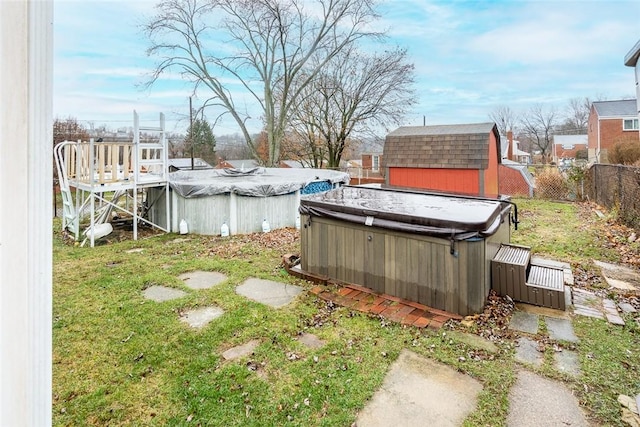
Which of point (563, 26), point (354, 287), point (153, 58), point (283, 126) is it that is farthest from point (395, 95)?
point (354, 287)

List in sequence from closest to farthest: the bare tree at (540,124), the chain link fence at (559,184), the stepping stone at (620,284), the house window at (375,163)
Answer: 1. the stepping stone at (620,284)
2. the chain link fence at (559,184)
3. the house window at (375,163)
4. the bare tree at (540,124)

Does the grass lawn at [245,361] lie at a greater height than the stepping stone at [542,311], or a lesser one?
lesser

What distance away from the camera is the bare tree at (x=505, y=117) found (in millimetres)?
39691

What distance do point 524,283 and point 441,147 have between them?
6445mm

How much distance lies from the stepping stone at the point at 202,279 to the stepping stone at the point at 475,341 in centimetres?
283

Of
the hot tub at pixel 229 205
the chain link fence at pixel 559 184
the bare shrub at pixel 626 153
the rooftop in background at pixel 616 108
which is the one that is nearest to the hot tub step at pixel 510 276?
the hot tub at pixel 229 205

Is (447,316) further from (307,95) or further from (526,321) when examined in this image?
(307,95)

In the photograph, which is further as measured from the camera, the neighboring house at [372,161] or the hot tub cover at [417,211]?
the neighboring house at [372,161]

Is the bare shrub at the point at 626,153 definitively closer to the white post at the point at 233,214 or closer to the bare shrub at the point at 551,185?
the bare shrub at the point at 551,185

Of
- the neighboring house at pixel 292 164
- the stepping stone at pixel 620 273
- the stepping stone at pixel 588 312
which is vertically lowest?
the stepping stone at pixel 588 312

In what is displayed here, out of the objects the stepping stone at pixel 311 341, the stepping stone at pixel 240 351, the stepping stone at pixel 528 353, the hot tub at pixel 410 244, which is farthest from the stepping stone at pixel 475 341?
the stepping stone at pixel 240 351

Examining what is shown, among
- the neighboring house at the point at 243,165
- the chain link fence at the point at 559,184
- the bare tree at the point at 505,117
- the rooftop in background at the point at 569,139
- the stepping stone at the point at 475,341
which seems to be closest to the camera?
the stepping stone at the point at 475,341

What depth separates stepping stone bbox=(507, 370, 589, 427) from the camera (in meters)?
2.12

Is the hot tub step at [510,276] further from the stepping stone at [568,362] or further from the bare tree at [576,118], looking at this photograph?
the bare tree at [576,118]
